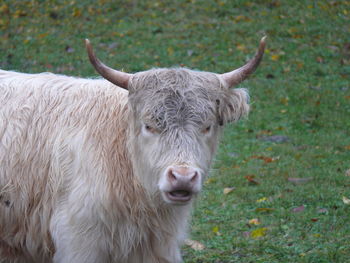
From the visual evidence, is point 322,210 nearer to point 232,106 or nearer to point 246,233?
point 246,233

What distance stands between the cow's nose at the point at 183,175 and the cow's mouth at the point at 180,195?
2.9 inches

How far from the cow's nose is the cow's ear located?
66 centimetres

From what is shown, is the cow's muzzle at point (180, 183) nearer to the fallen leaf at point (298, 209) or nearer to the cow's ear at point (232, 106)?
the cow's ear at point (232, 106)

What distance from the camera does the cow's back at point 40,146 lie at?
499 centimetres

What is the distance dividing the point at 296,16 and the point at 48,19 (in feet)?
18.1

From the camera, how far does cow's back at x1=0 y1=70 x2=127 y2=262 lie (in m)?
4.99

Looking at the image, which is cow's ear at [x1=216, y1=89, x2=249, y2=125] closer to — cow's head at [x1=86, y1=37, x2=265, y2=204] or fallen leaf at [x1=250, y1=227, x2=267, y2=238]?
cow's head at [x1=86, y1=37, x2=265, y2=204]

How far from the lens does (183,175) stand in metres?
4.32

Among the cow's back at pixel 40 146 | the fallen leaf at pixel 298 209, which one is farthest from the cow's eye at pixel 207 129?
the fallen leaf at pixel 298 209

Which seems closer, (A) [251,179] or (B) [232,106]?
(B) [232,106]

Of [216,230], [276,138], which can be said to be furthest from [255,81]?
[216,230]

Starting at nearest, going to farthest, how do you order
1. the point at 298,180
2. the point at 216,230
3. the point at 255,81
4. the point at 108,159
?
the point at 108,159 < the point at 216,230 < the point at 298,180 < the point at 255,81

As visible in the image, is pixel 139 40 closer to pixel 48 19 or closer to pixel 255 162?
pixel 48 19

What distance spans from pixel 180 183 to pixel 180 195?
11 cm
